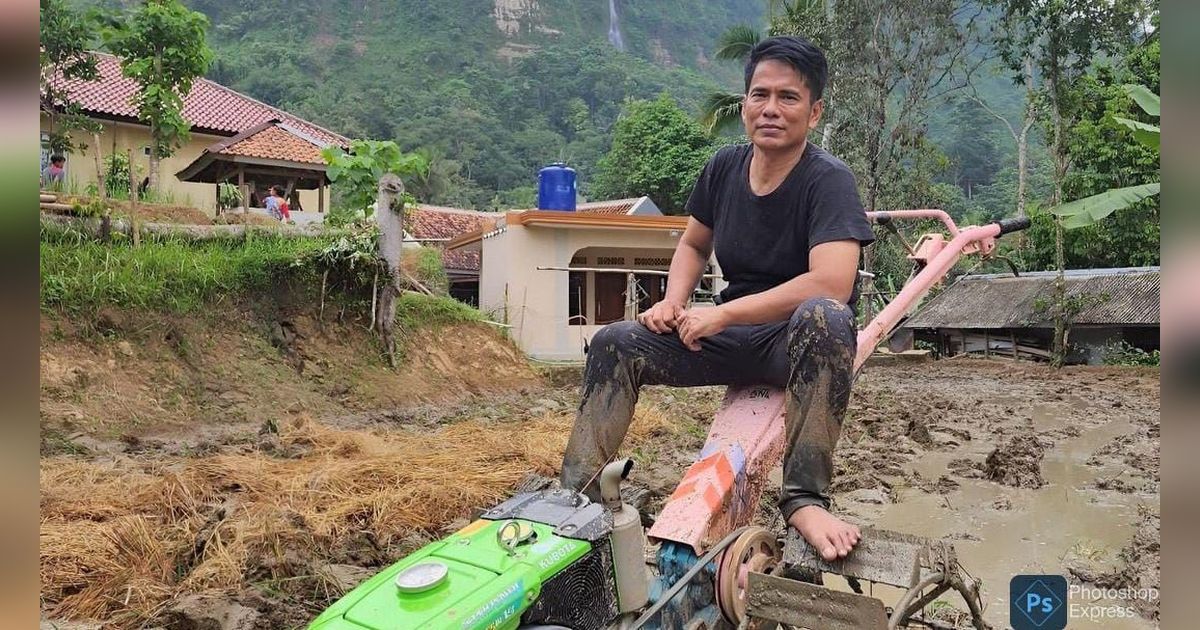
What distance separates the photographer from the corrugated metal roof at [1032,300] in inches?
606

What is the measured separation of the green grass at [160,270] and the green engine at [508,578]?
7.53 metres

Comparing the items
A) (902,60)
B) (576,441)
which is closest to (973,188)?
(902,60)

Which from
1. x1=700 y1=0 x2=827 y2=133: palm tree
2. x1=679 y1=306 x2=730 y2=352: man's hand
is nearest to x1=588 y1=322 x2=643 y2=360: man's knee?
x1=679 y1=306 x2=730 y2=352: man's hand

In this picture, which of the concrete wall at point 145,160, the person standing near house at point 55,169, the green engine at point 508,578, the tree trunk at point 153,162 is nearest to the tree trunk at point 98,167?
the tree trunk at point 153,162

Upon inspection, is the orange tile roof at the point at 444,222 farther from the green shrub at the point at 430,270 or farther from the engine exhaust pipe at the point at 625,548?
the engine exhaust pipe at the point at 625,548

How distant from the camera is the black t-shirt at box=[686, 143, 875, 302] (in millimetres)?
2207

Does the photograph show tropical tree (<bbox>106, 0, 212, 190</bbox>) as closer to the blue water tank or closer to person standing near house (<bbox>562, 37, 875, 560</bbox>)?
the blue water tank

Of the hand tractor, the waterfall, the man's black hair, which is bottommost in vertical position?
the hand tractor

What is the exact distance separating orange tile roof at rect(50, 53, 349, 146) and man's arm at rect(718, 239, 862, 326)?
18.3 meters

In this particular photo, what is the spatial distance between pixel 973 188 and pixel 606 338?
4443 cm

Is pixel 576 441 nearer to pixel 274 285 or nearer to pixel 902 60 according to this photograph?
pixel 274 285

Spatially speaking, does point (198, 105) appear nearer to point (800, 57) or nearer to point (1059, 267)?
point (1059, 267)

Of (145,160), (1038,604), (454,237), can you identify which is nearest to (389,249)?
(1038,604)

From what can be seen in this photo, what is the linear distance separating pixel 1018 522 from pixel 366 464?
370cm
